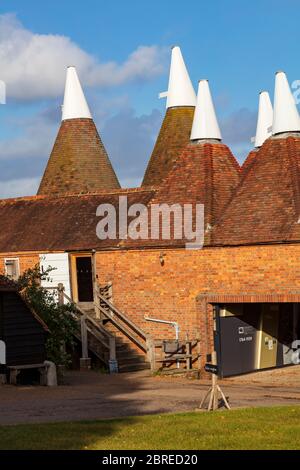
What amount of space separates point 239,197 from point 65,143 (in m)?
8.64

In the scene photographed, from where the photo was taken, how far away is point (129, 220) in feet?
89.1

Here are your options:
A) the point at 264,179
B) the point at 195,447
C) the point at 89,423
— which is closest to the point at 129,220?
the point at 264,179

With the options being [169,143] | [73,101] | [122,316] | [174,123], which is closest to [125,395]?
[122,316]

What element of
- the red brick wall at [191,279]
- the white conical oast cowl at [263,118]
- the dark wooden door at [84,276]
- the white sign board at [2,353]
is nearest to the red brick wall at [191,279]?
the red brick wall at [191,279]

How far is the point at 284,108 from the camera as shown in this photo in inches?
987

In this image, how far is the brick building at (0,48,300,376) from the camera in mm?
23297

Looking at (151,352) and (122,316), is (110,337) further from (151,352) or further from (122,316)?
(122,316)

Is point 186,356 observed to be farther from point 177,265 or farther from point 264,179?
point 264,179

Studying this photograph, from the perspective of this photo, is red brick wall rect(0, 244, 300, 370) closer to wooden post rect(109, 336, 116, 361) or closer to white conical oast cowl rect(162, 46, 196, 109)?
wooden post rect(109, 336, 116, 361)

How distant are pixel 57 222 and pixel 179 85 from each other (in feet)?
20.1

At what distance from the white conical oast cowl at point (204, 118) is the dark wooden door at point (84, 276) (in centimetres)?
473

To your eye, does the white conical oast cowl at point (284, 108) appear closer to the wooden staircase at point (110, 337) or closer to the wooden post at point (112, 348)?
the wooden staircase at point (110, 337)

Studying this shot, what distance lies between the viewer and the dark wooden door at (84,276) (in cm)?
2791

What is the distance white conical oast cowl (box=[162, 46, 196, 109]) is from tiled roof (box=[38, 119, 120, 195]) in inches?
108
